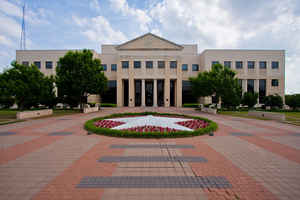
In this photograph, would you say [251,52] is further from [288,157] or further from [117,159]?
[117,159]

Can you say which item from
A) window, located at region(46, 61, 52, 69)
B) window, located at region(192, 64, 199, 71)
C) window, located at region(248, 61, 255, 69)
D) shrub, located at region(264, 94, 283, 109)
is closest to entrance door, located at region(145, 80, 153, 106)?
window, located at region(192, 64, 199, 71)

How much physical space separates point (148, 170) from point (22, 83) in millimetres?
18254

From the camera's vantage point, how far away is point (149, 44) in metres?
36.9

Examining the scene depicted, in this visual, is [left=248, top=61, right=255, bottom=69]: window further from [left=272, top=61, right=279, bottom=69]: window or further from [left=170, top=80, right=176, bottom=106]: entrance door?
[left=170, top=80, right=176, bottom=106]: entrance door

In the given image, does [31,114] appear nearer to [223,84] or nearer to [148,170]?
[148,170]

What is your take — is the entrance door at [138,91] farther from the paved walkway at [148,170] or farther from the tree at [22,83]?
the paved walkway at [148,170]

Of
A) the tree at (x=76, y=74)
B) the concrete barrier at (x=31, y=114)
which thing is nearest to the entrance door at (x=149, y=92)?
the tree at (x=76, y=74)

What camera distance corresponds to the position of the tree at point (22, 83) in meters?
14.2

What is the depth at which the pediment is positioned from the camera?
3672 centimetres

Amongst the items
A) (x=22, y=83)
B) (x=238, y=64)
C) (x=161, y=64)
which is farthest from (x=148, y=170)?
(x=238, y=64)

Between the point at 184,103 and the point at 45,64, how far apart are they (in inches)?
1660

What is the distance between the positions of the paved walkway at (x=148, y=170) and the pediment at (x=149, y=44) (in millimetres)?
34617

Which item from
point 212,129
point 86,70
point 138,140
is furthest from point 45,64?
point 212,129

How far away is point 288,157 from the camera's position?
5219 mm
